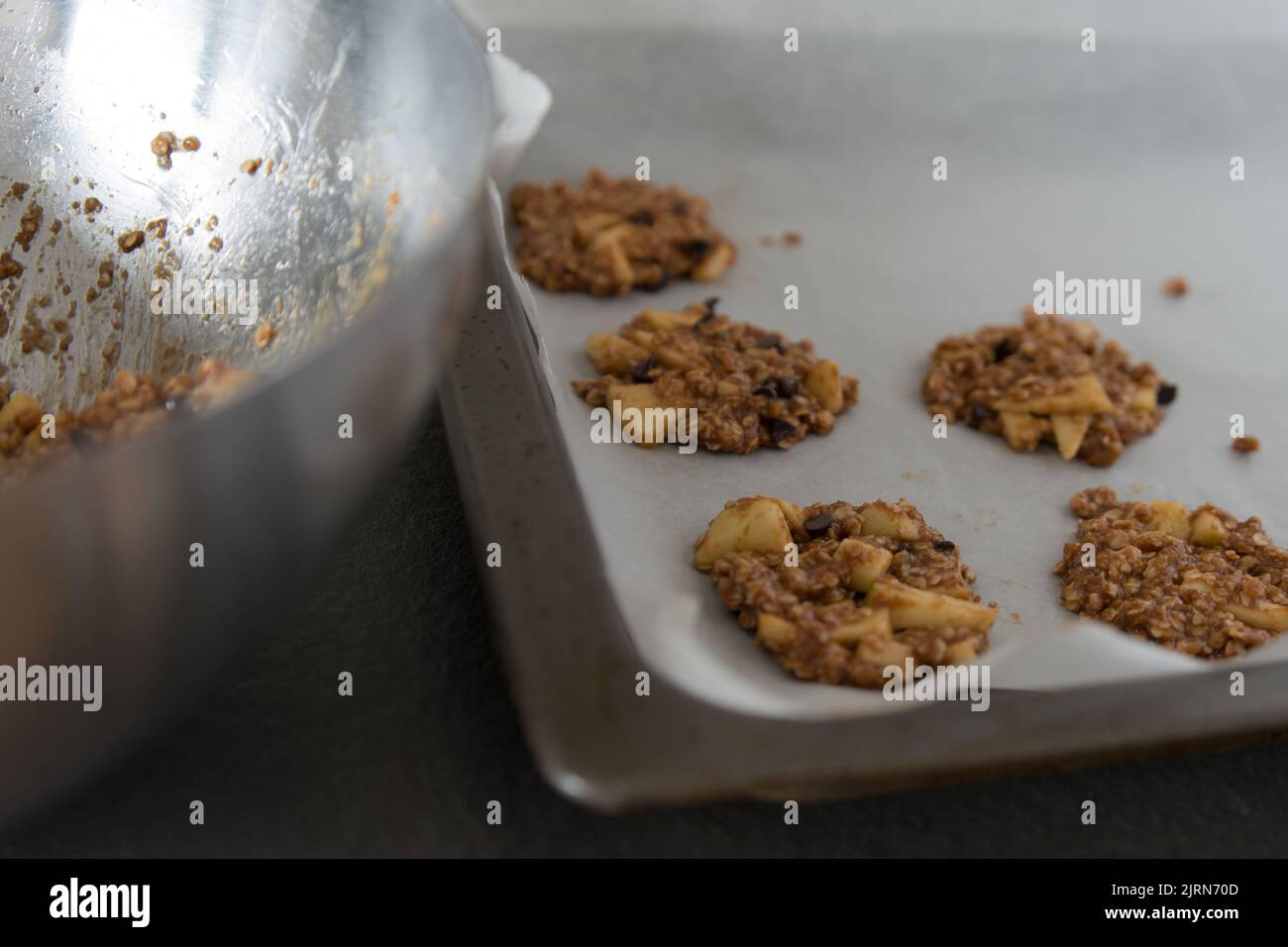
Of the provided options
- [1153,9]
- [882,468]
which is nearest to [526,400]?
[882,468]

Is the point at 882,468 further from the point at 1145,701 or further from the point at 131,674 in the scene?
the point at 131,674

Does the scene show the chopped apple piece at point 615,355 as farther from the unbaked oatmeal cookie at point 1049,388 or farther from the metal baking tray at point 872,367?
the unbaked oatmeal cookie at point 1049,388

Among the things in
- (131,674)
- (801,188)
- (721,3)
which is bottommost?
(131,674)

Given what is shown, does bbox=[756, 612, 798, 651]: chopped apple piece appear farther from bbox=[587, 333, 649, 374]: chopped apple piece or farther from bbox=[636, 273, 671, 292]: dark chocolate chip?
bbox=[636, 273, 671, 292]: dark chocolate chip

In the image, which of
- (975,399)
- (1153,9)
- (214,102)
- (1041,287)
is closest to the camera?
(214,102)

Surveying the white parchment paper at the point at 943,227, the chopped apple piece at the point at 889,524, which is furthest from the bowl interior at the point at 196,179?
the chopped apple piece at the point at 889,524

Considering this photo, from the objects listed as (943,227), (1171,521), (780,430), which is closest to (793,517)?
(780,430)

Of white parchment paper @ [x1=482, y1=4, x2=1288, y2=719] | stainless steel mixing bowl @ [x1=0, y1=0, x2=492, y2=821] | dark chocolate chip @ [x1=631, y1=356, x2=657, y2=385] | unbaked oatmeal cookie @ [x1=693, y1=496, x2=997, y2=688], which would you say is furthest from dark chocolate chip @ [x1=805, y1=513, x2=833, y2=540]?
stainless steel mixing bowl @ [x1=0, y1=0, x2=492, y2=821]
